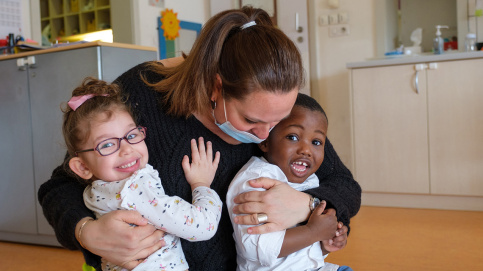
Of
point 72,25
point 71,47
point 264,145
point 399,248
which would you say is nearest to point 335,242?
point 264,145

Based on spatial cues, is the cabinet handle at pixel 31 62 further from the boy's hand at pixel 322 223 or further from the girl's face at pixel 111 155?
the boy's hand at pixel 322 223

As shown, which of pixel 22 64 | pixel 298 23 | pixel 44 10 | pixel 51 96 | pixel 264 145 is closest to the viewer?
pixel 264 145

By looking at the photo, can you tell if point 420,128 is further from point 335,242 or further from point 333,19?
point 335,242

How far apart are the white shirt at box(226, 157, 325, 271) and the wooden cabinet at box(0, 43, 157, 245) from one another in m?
1.83

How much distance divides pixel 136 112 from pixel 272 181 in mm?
419

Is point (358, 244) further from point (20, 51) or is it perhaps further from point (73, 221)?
point (20, 51)

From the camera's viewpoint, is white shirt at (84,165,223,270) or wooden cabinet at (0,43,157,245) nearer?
white shirt at (84,165,223,270)

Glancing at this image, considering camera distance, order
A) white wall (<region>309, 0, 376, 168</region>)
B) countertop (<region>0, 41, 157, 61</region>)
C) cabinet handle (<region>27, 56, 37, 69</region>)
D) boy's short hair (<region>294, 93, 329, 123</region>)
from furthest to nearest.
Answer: white wall (<region>309, 0, 376, 168</region>)
cabinet handle (<region>27, 56, 37, 69</region>)
countertop (<region>0, 41, 157, 61</region>)
boy's short hair (<region>294, 93, 329, 123</region>)

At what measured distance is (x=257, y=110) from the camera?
4.22 ft

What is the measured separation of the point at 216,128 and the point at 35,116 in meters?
2.20

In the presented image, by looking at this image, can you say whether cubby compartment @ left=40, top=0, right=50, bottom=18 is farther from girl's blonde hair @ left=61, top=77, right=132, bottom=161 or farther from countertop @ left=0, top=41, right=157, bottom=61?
girl's blonde hair @ left=61, top=77, right=132, bottom=161

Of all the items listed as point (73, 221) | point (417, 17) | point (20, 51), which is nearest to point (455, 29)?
point (417, 17)

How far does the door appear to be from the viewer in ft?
17.4

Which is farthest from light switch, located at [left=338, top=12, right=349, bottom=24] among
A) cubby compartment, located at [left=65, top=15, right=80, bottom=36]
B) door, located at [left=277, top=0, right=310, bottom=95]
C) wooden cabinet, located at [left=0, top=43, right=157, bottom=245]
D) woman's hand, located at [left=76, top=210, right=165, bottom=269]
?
woman's hand, located at [left=76, top=210, right=165, bottom=269]
